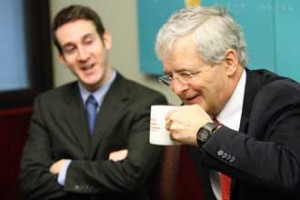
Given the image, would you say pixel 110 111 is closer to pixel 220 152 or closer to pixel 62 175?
pixel 62 175

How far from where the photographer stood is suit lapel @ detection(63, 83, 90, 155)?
2.66 meters

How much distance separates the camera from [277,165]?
142 centimetres

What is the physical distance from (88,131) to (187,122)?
119cm

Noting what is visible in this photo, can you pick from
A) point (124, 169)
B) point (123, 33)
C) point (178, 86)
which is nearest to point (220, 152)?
point (178, 86)

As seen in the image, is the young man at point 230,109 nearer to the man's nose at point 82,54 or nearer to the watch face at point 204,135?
the watch face at point 204,135

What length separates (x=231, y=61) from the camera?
1.65 metres

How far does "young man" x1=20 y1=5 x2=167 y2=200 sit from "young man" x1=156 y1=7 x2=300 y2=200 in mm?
771

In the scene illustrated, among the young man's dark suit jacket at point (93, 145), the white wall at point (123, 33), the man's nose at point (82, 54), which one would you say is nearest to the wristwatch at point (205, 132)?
the young man's dark suit jacket at point (93, 145)

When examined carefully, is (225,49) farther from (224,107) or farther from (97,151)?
(97,151)

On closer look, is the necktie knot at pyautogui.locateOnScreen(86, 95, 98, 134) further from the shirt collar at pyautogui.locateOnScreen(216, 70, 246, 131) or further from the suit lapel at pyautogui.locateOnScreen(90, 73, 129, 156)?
the shirt collar at pyautogui.locateOnScreen(216, 70, 246, 131)

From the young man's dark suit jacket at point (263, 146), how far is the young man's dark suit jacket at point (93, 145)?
36.2 inches

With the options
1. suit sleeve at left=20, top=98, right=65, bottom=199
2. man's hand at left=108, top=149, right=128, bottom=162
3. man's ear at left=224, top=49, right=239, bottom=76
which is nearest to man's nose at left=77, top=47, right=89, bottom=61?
suit sleeve at left=20, top=98, right=65, bottom=199

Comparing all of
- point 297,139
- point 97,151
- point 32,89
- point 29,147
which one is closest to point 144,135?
point 97,151

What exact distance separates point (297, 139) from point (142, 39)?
185 cm
